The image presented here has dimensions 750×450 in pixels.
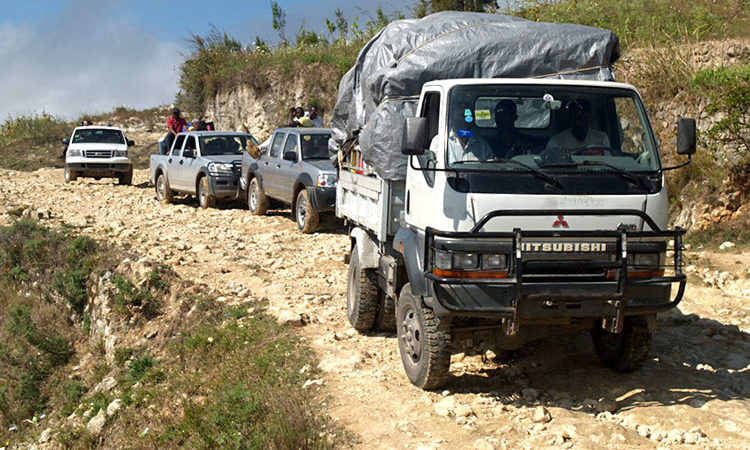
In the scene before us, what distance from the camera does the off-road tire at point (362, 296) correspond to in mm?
7293

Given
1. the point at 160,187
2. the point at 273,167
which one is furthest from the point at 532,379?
the point at 160,187

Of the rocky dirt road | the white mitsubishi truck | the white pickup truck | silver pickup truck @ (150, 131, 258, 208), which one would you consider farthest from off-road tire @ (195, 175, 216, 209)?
the white mitsubishi truck

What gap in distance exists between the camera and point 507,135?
5.50m

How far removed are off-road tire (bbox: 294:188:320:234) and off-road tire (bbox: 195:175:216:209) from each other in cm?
346

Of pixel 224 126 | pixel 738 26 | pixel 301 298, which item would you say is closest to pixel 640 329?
pixel 301 298

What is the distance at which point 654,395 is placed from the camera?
570 centimetres

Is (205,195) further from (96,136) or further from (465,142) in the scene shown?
(465,142)

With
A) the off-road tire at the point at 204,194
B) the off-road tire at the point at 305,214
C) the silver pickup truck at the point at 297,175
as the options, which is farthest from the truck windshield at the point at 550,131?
the off-road tire at the point at 204,194

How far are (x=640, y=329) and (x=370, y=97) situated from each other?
9.80ft

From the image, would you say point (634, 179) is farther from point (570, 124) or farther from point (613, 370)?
point (613, 370)

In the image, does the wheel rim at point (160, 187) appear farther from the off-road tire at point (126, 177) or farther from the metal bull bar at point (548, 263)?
the metal bull bar at point (548, 263)

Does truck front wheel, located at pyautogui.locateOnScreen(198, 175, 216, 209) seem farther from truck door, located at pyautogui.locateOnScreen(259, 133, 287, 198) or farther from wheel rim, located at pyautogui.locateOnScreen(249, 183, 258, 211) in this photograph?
truck door, located at pyautogui.locateOnScreen(259, 133, 287, 198)

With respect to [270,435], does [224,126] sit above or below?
above

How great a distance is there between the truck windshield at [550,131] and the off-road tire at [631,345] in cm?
125
